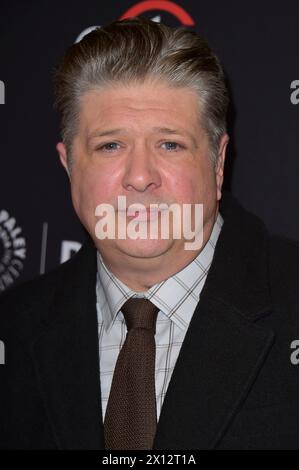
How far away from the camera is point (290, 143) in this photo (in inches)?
67.4

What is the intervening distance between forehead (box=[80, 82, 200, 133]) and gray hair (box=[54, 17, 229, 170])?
0.02 meters

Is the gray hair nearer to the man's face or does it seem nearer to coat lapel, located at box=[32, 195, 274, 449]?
the man's face

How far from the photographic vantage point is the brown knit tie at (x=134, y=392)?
1365mm

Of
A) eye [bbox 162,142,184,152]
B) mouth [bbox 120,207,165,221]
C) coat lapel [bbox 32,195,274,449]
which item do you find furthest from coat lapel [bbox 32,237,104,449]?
eye [bbox 162,142,184,152]

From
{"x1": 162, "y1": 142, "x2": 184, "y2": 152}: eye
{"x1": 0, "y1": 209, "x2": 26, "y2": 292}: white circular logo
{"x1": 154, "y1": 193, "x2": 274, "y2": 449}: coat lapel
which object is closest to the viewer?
{"x1": 154, "y1": 193, "x2": 274, "y2": 449}: coat lapel

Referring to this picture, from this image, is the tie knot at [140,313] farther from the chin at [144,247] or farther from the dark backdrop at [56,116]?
the dark backdrop at [56,116]

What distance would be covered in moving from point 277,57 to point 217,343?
746 millimetres

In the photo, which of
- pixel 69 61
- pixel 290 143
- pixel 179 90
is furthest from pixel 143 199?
pixel 290 143

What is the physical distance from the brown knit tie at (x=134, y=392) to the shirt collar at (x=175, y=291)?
37 millimetres

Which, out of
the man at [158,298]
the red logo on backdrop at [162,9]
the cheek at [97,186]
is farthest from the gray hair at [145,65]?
the red logo on backdrop at [162,9]

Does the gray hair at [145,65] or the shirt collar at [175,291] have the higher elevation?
the gray hair at [145,65]

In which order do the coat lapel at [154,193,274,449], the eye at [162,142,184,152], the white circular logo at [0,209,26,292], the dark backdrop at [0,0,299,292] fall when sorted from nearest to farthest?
the coat lapel at [154,193,274,449], the eye at [162,142,184,152], the dark backdrop at [0,0,299,292], the white circular logo at [0,209,26,292]

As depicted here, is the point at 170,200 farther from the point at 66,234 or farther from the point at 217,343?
the point at 66,234

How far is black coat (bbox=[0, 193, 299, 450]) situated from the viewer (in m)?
1.34
